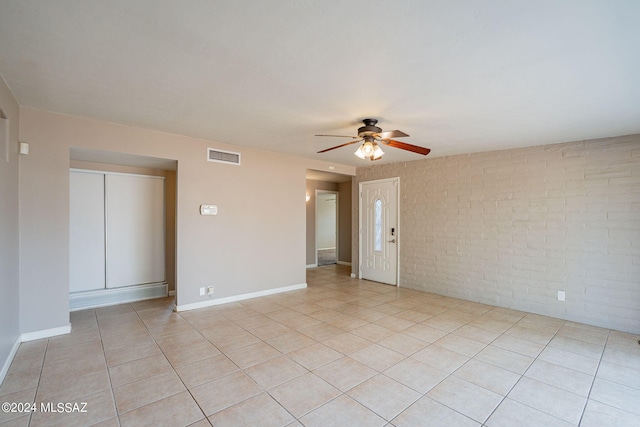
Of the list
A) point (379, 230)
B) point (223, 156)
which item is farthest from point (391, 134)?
point (379, 230)

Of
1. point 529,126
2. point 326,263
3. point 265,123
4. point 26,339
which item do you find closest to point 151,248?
point 26,339

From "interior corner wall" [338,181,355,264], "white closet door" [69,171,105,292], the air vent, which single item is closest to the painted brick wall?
"interior corner wall" [338,181,355,264]

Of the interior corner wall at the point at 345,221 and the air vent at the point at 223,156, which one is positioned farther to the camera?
the interior corner wall at the point at 345,221

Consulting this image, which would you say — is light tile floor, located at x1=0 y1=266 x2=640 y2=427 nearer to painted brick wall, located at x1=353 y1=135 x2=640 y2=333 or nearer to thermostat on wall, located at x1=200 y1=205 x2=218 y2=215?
painted brick wall, located at x1=353 y1=135 x2=640 y2=333

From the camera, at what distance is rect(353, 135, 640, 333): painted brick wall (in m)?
3.86

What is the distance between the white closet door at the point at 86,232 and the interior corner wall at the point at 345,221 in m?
5.88

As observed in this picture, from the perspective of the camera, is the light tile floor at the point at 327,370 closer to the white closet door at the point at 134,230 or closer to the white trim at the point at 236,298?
the white trim at the point at 236,298

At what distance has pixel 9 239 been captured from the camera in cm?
284

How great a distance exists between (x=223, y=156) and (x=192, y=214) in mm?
1043

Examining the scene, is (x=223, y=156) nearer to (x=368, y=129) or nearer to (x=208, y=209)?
(x=208, y=209)

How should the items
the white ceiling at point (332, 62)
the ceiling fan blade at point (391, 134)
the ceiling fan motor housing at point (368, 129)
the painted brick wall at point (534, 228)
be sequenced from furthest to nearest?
the painted brick wall at point (534, 228) < the ceiling fan motor housing at point (368, 129) < the ceiling fan blade at point (391, 134) < the white ceiling at point (332, 62)

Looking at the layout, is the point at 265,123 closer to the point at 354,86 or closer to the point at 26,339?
the point at 354,86

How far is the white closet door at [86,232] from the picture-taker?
14.7ft

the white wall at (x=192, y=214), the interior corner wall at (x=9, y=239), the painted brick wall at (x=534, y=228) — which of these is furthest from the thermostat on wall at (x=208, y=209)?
the painted brick wall at (x=534, y=228)
